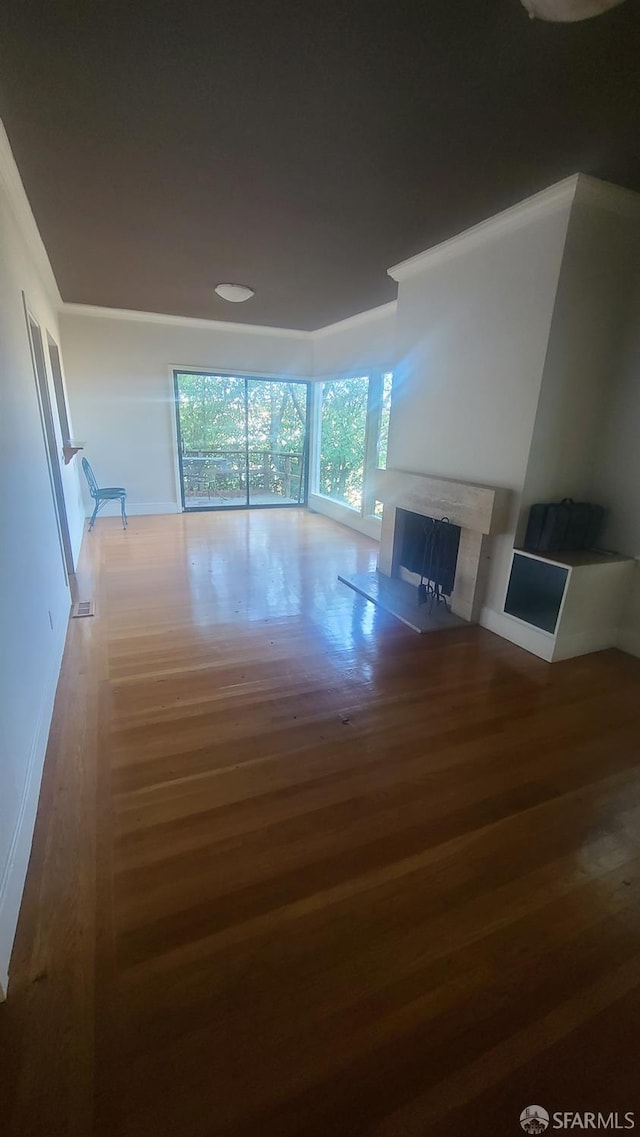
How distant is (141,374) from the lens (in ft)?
20.5

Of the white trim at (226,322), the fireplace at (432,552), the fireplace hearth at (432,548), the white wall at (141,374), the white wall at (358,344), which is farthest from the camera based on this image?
the white wall at (141,374)

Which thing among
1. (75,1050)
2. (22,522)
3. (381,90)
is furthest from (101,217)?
(75,1050)

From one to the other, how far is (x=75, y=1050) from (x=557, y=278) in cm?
369

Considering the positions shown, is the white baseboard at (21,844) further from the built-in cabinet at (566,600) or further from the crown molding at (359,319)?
the crown molding at (359,319)

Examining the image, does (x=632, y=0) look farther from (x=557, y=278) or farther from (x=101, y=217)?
(x=101, y=217)

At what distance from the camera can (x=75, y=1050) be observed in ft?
3.41

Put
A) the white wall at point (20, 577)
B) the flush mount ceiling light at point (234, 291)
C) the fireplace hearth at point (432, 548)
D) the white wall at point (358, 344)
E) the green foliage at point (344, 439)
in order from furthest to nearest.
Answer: the green foliage at point (344, 439) → the white wall at point (358, 344) → the flush mount ceiling light at point (234, 291) → the fireplace hearth at point (432, 548) → the white wall at point (20, 577)

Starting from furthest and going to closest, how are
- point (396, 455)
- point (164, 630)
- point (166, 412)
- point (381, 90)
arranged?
point (166, 412) → point (396, 455) → point (164, 630) → point (381, 90)

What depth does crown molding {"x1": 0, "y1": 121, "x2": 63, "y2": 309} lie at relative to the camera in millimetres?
2193

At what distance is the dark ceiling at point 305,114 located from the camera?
1492mm

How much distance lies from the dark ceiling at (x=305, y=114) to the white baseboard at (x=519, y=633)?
254cm

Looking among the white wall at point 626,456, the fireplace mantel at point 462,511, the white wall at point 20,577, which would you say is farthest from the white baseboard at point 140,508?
the white wall at point 626,456

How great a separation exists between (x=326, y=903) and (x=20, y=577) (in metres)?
1.67

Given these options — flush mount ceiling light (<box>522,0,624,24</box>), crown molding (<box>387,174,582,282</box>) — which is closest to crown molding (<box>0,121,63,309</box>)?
flush mount ceiling light (<box>522,0,624,24</box>)
